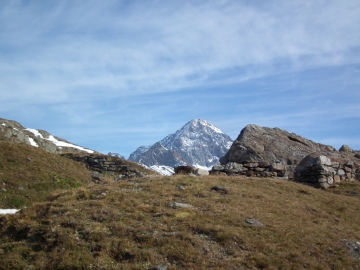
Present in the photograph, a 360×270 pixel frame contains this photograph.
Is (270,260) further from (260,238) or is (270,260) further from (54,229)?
(54,229)

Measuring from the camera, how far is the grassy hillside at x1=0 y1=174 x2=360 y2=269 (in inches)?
399

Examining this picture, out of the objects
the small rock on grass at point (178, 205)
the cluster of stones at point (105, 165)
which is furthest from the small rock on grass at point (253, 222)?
the cluster of stones at point (105, 165)

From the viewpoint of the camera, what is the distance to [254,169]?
26109mm

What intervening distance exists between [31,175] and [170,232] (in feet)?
48.7

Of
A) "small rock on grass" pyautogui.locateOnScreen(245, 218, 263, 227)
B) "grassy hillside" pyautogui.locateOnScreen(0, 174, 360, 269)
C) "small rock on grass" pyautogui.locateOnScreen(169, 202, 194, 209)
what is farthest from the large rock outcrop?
"small rock on grass" pyautogui.locateOnScreen(245, 218, 263, 227)

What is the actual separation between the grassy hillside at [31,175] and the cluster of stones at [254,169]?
9.81 meters

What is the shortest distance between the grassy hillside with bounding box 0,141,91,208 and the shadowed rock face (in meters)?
11.5

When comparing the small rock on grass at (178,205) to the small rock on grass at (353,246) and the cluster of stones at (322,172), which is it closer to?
the small rock on grass at (353,246)

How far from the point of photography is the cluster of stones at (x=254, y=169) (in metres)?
25.3

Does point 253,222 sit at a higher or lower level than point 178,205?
lower

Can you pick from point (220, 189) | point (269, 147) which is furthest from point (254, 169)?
point (220, 189)

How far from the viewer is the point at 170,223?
12.4 meters

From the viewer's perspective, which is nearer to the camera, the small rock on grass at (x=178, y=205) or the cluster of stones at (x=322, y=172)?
the small rock on grass at (x=178, y=205)

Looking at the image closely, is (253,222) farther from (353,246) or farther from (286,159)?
(286,159)
